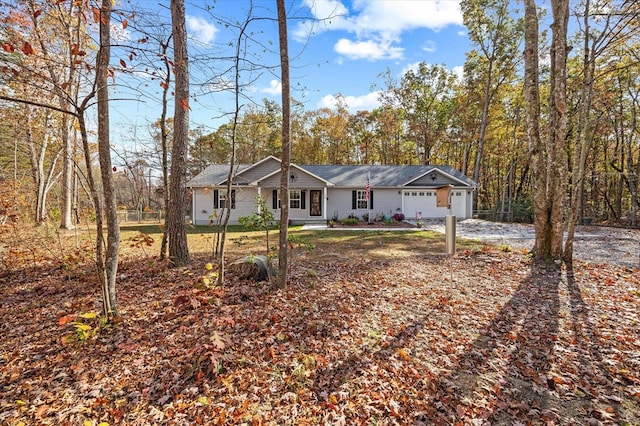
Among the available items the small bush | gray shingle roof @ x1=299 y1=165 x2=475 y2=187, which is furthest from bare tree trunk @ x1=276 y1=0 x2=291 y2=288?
gray shingle roof @ x1=299 y1=165 x2=475 y2=187

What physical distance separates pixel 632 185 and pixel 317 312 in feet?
84.2

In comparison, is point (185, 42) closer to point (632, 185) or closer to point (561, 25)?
point (561, 25)

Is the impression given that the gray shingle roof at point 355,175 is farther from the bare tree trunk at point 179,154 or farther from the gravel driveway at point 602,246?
the bare tree trunk at point 179,154

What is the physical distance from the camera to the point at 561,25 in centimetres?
700

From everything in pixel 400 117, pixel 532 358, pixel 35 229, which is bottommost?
pixel 532 358

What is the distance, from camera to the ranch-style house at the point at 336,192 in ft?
59.5

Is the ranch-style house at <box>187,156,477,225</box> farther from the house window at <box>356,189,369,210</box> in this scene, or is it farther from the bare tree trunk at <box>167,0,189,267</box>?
the bare tree trunk at <box>167,0,189,267</box>

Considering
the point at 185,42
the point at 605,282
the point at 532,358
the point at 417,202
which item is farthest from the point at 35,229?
the point at 417,202

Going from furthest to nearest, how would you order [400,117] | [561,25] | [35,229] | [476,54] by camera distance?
1. [400,117]
2. [476,54]
3. [35,229]
4. [561,25]

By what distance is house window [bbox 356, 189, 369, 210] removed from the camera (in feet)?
65.7

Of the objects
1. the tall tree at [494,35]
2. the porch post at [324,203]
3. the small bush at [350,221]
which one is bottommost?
the small bush at [350,221]

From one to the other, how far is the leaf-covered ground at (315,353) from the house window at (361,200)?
14.3 m

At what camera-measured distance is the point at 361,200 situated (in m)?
20.0

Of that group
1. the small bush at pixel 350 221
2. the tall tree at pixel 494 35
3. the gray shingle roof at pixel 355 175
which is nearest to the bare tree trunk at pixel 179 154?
the gray shingle roof at pixel 355 175
